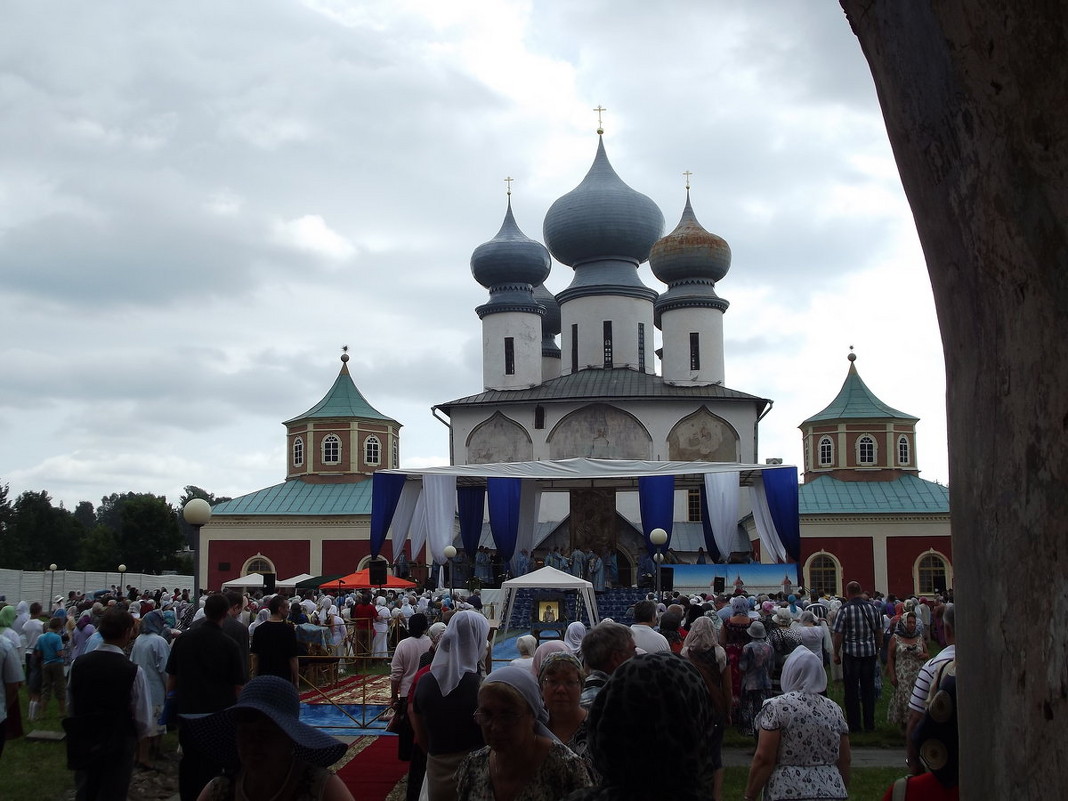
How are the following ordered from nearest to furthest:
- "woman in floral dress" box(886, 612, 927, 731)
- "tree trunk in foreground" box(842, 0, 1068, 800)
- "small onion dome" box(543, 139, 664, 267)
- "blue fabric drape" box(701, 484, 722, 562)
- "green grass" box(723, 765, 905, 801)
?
"tree trunk in foreground" box(842, 0, 1068, 800) < "green grass" box(723, 765, 905, 801) < "woman in floral dress" box(886, 612, 927, 731) < "blue fabric drape" box(701, 484, 722, 562) < "small onion dome" box(543, 139, 664, 267)

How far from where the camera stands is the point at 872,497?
46500 millimetres

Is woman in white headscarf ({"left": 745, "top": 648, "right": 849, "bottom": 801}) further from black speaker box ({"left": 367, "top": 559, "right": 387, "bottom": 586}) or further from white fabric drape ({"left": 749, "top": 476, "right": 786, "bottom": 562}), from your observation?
white fabric drape ({"left": 749, "top": 476, "right": 786, "bottom": 562})

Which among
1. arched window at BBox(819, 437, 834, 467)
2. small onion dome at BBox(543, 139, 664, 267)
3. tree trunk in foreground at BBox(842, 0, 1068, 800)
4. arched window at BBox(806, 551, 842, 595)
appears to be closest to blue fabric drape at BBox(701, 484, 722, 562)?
arched window at BBox(806, 551, 842, 595)

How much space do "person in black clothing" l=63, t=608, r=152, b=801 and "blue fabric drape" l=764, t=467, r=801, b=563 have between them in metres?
22.3

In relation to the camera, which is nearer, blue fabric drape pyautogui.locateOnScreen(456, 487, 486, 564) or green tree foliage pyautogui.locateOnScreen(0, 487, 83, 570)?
blue fabric drape pyautogui.locateOnScreen(456, 487, 486, 564)

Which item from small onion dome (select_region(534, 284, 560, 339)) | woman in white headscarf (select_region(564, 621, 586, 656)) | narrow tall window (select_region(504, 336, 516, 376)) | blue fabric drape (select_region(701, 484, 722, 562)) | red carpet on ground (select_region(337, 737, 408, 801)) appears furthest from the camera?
small onion dome (select_region(534, 284, 560, 339))

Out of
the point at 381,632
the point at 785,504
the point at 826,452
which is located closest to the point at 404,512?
the point at 381,632

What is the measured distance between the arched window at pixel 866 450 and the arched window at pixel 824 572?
526 centimetres

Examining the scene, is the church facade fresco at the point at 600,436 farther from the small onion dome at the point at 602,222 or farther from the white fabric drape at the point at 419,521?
the white fabric drape at the point at 419,521

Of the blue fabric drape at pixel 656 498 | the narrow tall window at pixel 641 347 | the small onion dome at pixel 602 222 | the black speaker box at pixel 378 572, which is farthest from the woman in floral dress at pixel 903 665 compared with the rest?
the small onion dome at pixel 602 222

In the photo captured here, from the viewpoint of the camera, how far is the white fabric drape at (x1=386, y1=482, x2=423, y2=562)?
94.8 ft

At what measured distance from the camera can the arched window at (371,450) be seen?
52250 millimetres

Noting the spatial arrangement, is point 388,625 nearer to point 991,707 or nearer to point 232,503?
point 991,707

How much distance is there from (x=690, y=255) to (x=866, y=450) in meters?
11.5
